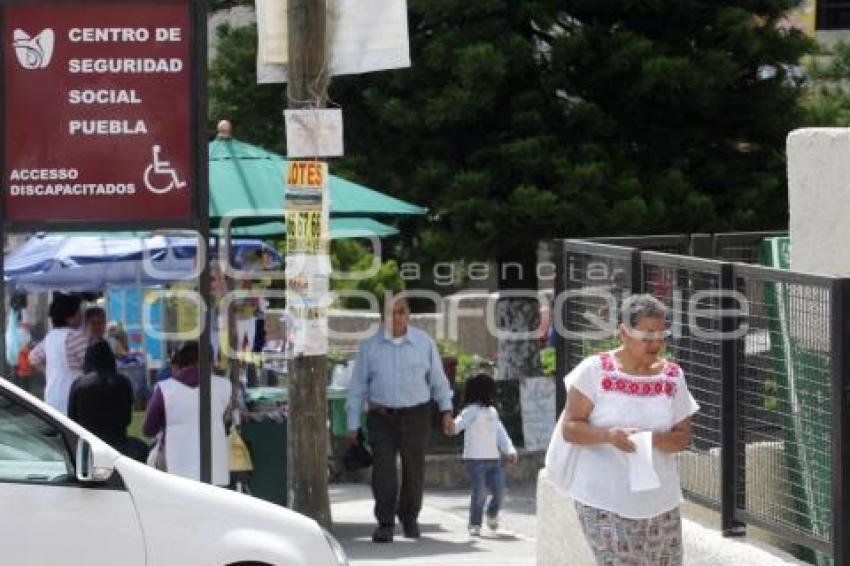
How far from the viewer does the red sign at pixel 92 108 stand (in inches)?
416

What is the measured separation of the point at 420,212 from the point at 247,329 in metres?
3.27

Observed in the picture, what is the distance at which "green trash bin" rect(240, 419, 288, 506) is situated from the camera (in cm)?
Result: 1344

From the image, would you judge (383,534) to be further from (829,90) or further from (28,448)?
(829,90)

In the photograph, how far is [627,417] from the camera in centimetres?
745

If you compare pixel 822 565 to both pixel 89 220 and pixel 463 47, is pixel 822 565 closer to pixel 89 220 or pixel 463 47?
pixel 89 220

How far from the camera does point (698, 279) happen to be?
9.03 m

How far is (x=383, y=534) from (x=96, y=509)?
6.07m

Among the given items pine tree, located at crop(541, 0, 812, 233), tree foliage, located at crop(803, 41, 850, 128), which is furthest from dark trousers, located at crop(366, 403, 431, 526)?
tree foliage, located at crop(803, 41, 850, 128)

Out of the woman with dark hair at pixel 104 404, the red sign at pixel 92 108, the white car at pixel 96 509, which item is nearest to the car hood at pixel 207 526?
the white car at pixel 96 509

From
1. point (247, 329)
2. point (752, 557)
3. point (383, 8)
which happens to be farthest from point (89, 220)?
point (247, 329)

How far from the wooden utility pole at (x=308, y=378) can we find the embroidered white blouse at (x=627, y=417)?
14.3 ft

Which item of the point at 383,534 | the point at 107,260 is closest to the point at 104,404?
the point at 383,534

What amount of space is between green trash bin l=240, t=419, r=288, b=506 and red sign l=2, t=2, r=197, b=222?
316 centimetres

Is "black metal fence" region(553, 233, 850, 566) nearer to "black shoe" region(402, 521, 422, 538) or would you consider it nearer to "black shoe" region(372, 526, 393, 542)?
"black shoe" region(372, 526, 393, 542)
